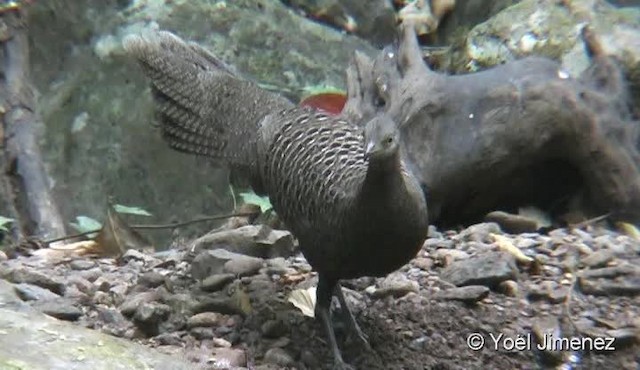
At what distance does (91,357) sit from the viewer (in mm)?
2910

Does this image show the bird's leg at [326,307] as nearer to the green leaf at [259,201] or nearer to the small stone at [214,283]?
the small stone at [214,283]

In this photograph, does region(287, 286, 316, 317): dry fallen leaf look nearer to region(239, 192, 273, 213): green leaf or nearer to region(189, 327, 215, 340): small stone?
region(189, 327, 215, 340): small stone

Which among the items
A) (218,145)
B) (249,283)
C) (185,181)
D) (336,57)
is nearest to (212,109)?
(218,145)

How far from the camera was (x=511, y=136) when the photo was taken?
16.0 ft

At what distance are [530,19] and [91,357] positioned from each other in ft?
13.4

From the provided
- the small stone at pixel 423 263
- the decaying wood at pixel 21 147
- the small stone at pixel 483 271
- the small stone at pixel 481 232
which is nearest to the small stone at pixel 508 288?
the small stone at pixel 483 271

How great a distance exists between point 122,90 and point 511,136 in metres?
2.76

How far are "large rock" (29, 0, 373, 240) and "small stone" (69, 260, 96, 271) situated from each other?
75.9 inches

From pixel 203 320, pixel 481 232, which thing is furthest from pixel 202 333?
pixel 481 232

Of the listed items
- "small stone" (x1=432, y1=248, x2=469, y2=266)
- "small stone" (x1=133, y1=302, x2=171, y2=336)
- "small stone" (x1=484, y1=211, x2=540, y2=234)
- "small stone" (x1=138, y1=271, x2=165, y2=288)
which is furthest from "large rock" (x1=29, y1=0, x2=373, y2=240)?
"small stone" (x1=133, y1=302, x2=171, y2=336)

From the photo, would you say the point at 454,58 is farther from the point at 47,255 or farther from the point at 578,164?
the point at 47,255

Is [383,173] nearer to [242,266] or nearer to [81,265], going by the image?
[242,266]

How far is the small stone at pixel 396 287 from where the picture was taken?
3.92 meters

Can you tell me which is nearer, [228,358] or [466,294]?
[228,358]
